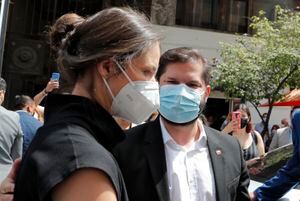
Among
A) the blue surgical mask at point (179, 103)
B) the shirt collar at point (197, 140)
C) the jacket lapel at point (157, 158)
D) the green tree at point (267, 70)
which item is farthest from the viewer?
the green tree at point (267, 70)

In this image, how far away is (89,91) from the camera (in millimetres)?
1417

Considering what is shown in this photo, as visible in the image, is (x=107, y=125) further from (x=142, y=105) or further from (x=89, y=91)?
(x=142, y=105)

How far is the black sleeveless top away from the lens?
3.83 feet

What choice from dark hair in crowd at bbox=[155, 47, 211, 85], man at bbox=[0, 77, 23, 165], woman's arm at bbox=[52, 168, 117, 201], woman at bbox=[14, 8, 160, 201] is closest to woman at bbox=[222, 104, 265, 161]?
man at bbox=[0, 77, 23, 165]

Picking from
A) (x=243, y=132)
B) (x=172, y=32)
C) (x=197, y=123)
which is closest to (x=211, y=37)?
(x=172, y=32)

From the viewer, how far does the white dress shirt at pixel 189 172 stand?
222cm

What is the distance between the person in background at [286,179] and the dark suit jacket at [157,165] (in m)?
0.51

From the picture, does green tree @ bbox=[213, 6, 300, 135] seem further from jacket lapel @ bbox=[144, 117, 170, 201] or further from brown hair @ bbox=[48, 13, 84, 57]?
brown hair @ bbox=[48, 13, 84, 57]

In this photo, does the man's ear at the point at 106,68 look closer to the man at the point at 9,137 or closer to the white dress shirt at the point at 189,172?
the white dress shirt at the point at 189,172

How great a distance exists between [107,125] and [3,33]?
2967 mm

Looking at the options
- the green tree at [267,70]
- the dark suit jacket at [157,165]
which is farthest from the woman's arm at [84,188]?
the green tree at [267,70]

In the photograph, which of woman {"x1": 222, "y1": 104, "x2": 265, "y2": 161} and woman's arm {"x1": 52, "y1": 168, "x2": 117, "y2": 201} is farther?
woman {"x1": 222, "y1": 104, "x2": 265, "y2": 161}

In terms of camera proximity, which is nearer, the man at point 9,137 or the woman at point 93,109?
the woman at point 93,109

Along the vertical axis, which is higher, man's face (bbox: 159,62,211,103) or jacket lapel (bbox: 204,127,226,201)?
man's face (bbox: 159,62,211,103)
